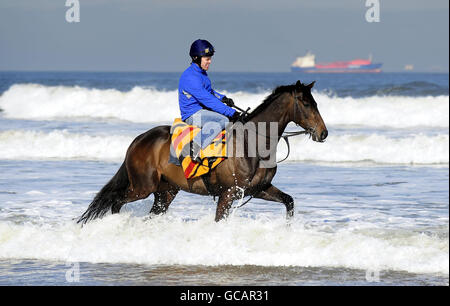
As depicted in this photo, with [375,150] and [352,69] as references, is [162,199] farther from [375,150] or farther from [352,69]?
[352,69]

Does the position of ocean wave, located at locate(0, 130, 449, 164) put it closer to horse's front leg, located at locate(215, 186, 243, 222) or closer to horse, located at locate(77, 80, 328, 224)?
horse, located at locate(77, 80, 328, 224)

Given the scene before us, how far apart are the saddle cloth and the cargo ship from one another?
370 feet

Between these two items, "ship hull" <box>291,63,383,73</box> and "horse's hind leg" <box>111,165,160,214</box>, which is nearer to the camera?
"horse's hind leg" <box>111,165,160,214</box>

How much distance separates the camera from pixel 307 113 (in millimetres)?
7328

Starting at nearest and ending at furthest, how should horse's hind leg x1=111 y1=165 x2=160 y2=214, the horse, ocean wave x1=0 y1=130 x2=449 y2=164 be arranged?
the horse
horse's hind leg x1=111 y1=165 x2=160 y2=214
ocean wave x1=0 y1=130 x2=449 y2=164

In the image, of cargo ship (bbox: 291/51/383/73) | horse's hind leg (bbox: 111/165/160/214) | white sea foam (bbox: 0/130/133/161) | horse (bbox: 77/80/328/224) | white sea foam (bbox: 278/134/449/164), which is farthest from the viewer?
cargo ship (bbox: 291/51/383/73)

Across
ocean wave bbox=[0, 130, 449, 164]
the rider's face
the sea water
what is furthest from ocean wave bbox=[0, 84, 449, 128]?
the rider's face

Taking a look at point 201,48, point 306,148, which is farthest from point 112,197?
point 306,148

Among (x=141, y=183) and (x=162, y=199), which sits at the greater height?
(x=141, y=183)

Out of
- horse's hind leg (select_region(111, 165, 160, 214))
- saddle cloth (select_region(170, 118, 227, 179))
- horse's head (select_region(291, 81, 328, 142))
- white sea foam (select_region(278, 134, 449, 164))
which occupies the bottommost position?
white sea foam (select_region(278, 134, 449, 164))

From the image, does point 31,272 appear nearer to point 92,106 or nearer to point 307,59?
point 92,106

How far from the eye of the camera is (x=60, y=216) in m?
9.60

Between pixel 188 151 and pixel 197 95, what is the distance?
64 cm

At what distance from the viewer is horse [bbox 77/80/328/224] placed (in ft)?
24.2
